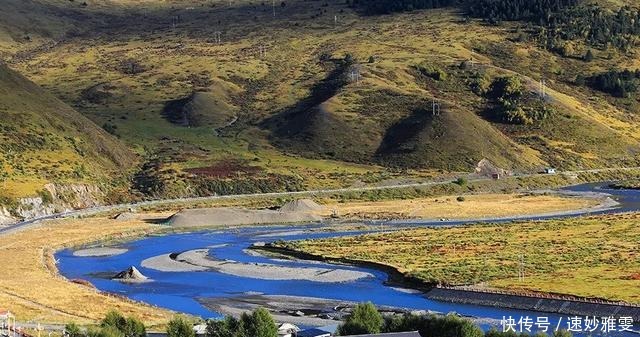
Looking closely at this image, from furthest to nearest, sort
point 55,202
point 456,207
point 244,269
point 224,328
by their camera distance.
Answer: point 456,207
point 55,202
point 244,269
point 224,328

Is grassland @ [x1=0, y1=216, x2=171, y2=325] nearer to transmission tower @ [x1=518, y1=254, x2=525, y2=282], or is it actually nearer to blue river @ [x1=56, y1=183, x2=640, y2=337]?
blue river @ [x1=56, y1=183, x2=640, y2=337]

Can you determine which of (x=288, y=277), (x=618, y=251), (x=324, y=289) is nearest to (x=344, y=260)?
(x=288, y=277)

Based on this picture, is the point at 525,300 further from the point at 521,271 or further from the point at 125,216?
the point at 125,216

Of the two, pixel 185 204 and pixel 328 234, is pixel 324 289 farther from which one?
pixel 185 204

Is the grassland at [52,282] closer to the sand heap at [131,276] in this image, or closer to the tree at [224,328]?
the sand heap at [131,276]

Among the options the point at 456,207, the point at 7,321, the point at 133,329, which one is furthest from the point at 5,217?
the point at 133,329

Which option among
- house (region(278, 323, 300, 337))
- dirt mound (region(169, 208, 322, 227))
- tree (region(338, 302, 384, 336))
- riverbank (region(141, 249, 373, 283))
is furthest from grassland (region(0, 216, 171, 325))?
tree (region(338, 302, 384, 336))
